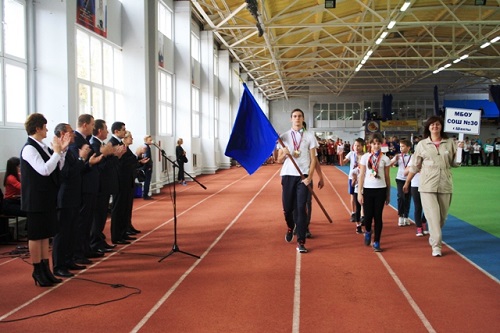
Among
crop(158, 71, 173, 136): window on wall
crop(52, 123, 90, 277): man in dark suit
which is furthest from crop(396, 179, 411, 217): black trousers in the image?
crop(158, 71, 173, 136): window on wall

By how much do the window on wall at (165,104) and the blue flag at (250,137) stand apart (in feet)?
37.0

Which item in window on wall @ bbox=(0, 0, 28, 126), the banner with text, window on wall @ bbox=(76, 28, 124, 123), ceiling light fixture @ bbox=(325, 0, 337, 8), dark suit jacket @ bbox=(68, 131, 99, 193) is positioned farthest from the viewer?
ceiling light fixture @ bbox=(325, 0, 337, 8)

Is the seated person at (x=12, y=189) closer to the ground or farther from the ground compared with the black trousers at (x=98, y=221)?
farther from the ground

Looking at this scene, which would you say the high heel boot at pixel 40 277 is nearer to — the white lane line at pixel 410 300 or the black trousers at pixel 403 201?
the white lane line at pixel 410 300

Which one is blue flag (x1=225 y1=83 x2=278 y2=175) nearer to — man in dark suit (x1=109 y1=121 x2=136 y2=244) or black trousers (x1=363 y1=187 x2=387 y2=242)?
black trousers (x1=363 y1=187 x2=387 y2=242)

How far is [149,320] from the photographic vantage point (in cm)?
439

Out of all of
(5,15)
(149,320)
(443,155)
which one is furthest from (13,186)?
(443,155)

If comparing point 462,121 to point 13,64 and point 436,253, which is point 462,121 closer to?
point 436,253

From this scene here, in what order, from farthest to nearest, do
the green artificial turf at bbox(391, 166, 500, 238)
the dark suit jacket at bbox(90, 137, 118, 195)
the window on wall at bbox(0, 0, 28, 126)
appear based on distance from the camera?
the green artificial turf at bbox(391, 166, 500, 238) < the window on wall at bbox(0, 0, 28, 126) < the dark suit jacket at bbox(90, 137, 118, 195)

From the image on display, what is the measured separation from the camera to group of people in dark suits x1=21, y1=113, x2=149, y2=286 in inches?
209

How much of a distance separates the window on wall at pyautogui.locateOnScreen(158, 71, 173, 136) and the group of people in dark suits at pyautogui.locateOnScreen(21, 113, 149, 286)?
11.1 m

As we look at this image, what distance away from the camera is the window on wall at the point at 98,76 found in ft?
39.3

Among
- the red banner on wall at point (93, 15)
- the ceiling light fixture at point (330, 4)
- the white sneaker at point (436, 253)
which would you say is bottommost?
the white sneaker at point (436, 253)

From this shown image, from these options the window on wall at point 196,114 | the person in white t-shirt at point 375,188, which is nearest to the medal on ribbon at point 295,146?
the person in white t-shirt at point 375,188
